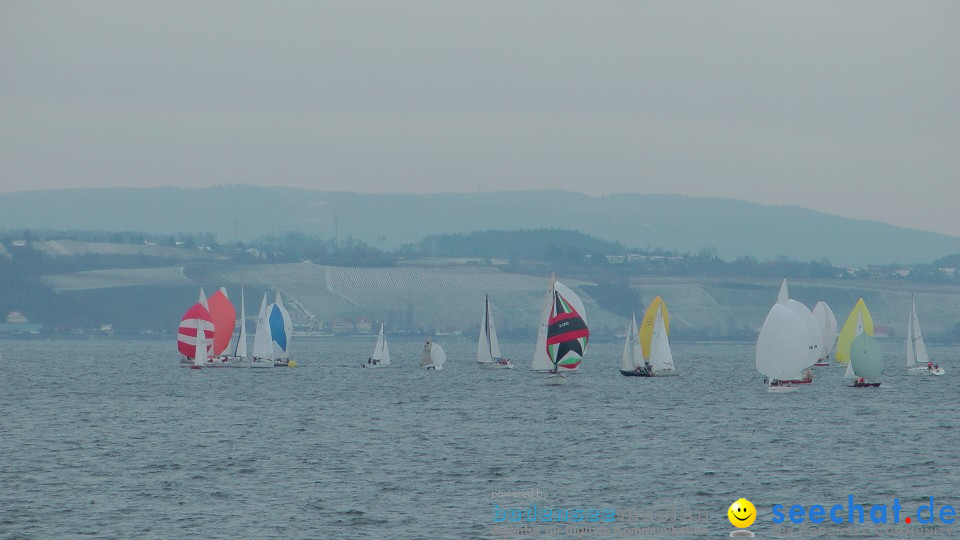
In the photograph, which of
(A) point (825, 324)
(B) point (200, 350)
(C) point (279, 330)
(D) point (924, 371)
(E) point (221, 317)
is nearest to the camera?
(B) point (200, 350)

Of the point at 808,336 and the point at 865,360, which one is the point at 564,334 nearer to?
the point at 808,336

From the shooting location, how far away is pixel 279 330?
12206 cm

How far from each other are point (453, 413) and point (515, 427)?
904 centimetres

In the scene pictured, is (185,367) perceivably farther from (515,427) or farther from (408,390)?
(515,427)

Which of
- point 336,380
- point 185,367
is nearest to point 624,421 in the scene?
point 336,380

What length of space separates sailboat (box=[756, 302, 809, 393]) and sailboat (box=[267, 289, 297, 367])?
42.0m

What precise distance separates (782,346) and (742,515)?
48917 millimetres

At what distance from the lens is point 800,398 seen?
8894 centimetres

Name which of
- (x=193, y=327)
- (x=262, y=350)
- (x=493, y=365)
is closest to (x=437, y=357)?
(x=493, y=365)

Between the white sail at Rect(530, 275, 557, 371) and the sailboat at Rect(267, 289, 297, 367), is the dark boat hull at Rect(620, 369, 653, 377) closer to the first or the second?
the white sail at Rect(530, 275, 557, 371)

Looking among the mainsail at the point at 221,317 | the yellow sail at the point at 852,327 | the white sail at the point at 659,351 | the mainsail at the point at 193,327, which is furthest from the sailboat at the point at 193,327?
the yellow sail at the point at 852,327

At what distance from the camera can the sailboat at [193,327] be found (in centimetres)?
11006

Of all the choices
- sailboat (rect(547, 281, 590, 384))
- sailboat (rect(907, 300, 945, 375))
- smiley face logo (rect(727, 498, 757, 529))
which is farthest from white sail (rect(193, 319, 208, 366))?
smiley face logo (rect(727, 498, 757, 529))

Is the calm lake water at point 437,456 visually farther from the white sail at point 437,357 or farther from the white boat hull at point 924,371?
the white sail at point 437,357
